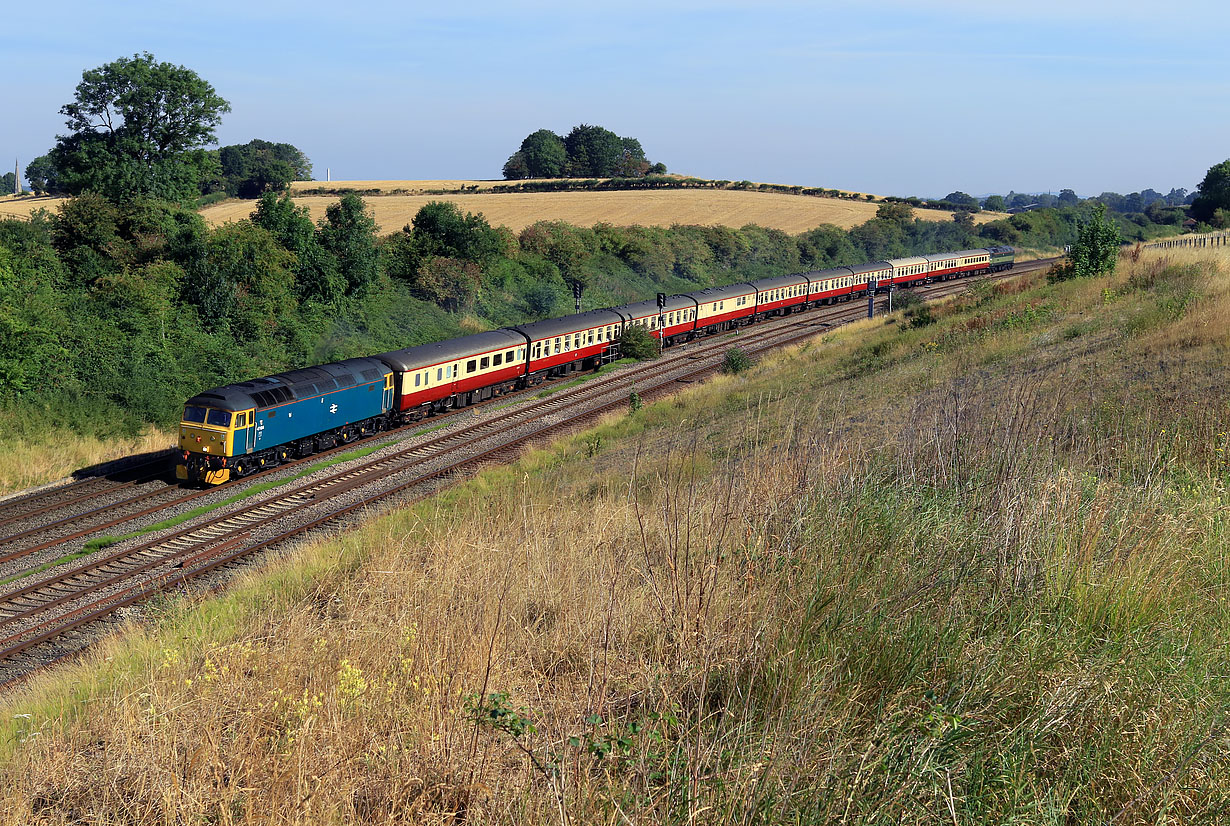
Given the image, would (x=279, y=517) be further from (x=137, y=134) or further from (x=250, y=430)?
(x=137, y=134)

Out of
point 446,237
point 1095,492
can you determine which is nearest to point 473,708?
point 1095,492

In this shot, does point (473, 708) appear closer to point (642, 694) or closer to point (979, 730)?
point (642, 694)

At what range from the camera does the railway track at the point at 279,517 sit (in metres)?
→ 16.1

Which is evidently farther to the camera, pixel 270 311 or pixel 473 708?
pixel 270 311

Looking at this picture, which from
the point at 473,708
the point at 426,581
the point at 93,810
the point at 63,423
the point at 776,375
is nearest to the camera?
the point at 473,708

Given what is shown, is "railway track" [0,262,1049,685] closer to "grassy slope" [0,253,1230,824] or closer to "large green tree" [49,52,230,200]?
"grassy slope" [0,253,1230,824]

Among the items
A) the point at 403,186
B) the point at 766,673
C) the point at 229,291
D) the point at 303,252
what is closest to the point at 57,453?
the point at 229,291

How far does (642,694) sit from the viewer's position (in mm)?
5043

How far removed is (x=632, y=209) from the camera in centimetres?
9938

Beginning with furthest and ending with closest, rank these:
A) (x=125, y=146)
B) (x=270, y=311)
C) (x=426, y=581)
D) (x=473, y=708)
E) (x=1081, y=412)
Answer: (x=125, y=146), (x=270, y=311), (x=1081, y=412), (x=426, y=581), (x=473, y=708)

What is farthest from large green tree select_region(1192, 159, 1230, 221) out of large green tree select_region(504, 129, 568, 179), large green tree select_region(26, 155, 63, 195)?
large green tree select_region(26, 155, 63, 195)

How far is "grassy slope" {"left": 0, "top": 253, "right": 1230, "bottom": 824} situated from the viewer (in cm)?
403

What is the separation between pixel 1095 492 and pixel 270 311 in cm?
4049

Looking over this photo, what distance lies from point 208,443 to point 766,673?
22.7m
